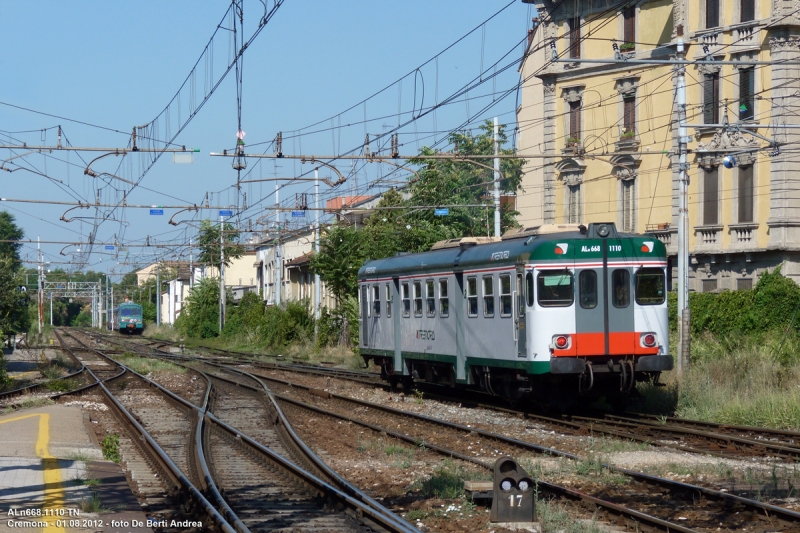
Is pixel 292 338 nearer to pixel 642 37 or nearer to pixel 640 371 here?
pixel 642 37

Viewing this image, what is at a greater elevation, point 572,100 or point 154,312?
point 572,100

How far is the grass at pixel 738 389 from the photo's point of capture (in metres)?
16.5

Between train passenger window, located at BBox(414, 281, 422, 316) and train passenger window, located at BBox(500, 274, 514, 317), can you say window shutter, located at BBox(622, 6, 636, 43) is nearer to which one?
train passenger window, located at BBox(414, 281, 422, 316)

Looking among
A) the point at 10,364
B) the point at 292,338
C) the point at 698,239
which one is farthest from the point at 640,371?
the point at 292,338

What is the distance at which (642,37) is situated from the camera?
125 feet

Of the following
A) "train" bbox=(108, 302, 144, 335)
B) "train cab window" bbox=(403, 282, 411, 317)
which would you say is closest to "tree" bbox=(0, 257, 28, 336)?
"train cab window" bbox=(403, 282, 411, 317)

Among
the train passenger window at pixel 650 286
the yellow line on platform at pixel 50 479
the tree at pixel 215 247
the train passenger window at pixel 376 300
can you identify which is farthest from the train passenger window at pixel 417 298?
the tree at pixel 215 247

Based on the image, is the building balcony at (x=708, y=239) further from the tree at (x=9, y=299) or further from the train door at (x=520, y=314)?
the tree at (x=9, y=299)

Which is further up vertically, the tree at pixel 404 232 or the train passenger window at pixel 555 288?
the tree at pixel 404 232

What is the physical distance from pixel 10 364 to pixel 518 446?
29.1 meters

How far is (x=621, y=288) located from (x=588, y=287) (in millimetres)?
596

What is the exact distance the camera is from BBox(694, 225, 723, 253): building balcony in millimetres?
35688

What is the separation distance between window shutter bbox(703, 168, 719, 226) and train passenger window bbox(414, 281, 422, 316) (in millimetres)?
17157

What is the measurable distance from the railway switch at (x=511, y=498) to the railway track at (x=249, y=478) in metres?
0.92
